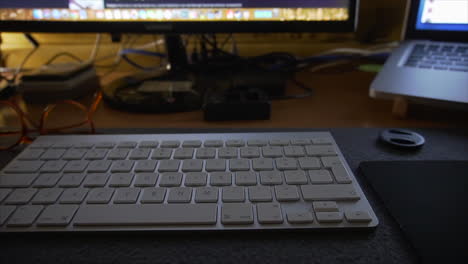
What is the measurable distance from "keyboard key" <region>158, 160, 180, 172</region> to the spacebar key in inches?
2.2

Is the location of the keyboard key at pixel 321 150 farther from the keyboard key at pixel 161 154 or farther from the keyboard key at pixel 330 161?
the keyboard key at pixel 161 154

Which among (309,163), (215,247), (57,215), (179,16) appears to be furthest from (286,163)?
(179,16)

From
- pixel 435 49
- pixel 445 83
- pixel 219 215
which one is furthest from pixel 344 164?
pixel 435 49

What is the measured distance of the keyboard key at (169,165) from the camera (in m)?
0.34

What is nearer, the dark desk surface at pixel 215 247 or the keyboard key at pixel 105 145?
the dark desk surface at pixel 215 247

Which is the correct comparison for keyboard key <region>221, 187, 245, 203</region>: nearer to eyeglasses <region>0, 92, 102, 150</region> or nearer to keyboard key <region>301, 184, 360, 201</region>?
keyboard key <region>301, 184, 360, 201</region>

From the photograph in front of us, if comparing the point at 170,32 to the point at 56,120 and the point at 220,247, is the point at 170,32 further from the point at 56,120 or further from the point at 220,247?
the point at 220,247

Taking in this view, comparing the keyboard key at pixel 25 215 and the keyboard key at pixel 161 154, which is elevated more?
the keyboard key at pixel 161 154

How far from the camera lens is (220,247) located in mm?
265

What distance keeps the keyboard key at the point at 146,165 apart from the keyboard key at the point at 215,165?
2.3 inches

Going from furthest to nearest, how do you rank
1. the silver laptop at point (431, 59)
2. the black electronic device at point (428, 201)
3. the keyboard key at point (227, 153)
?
the silver laptop at point (431, 59)
the keyboard key at point (227, 153)
the black electronic device at point (428, 201)

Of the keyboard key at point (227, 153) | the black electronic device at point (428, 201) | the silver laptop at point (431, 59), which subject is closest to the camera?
the black electronic device at point (428, 201)

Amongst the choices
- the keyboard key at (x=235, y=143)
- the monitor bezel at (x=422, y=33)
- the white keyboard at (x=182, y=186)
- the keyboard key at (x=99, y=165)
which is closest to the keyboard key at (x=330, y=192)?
the white keyboard at (x=182, y=186)

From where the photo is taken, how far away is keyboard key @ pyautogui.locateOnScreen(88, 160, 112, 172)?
34 centimetres
